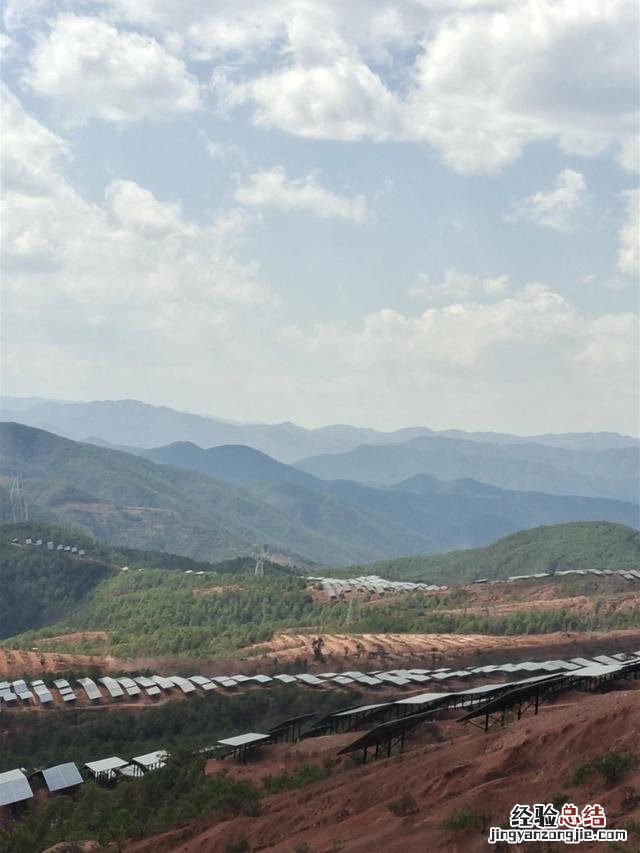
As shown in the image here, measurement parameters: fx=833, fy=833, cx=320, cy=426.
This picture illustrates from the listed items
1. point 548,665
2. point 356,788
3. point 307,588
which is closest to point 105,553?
point 307,588

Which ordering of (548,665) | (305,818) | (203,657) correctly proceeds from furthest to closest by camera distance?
1. (203,657)
2. (548,665)
3. (305,818)

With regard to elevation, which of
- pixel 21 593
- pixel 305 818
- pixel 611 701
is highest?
pixel 611 701

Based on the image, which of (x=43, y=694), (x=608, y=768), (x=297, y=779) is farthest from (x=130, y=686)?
(x=608, y=768)

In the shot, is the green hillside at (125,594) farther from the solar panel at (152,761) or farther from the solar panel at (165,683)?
the solar panel at (152,761)

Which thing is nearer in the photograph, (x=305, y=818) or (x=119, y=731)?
(x=305, y=818)

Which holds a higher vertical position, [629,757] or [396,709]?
[629,757]

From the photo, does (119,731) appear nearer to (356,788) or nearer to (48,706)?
(48,706)

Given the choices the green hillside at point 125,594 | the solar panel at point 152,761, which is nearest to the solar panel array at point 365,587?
the green hillside at point 125,594

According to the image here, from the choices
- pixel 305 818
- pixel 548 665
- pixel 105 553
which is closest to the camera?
pixel 305 818

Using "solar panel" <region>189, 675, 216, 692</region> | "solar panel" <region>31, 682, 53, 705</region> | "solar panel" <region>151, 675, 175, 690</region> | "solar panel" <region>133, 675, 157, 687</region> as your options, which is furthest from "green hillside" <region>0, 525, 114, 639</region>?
"solar panel" <region>189, 675, 216, 692</region>
